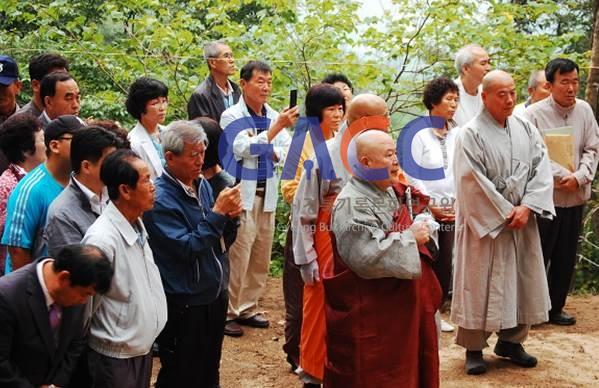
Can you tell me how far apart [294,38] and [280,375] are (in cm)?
425

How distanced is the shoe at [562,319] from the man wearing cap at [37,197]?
14.6 ft

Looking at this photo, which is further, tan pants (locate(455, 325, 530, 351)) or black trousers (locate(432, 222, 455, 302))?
black trousers (locate(432, 222, 455, 302))

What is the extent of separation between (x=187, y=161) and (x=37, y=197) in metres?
0.78

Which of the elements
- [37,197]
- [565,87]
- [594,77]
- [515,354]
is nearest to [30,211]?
[37,197]

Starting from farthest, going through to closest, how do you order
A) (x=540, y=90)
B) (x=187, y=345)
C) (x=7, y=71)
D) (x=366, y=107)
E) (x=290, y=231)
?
(x=540, y=90) < (x=290, y=231) < (x=7, y=71) < (x=366, y=107) < (x=187, y=345)

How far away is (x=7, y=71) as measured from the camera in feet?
16.9

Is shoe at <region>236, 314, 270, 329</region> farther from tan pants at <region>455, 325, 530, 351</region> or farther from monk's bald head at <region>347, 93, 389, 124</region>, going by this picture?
monk's bald head at <region>347, 93, 389, 124</region>

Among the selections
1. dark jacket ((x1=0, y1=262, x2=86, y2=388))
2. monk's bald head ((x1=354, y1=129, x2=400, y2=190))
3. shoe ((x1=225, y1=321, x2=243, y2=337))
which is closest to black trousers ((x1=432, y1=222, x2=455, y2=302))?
shoe ((x1=225, y1=321, x2=243, y2=337))

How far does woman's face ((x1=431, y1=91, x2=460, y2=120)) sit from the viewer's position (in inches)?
236

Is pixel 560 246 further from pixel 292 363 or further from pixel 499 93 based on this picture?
pixel 292 363

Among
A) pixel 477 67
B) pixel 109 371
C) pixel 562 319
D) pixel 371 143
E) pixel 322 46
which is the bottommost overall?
pixel 562 319

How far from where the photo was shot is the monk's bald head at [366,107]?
470cm

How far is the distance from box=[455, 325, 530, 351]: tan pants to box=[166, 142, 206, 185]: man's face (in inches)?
95.0

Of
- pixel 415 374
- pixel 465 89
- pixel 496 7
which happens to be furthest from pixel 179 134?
pixel 496 7
